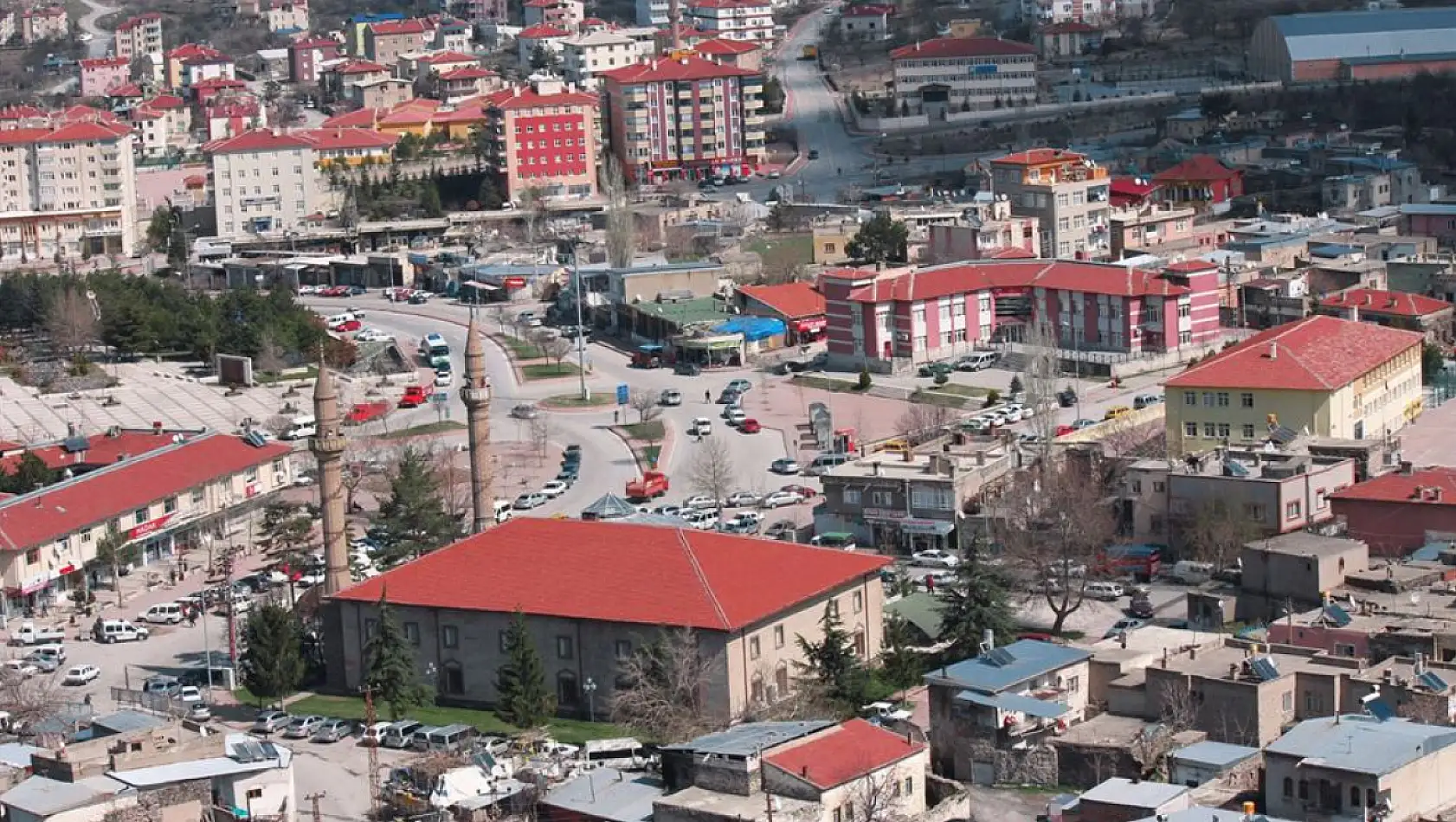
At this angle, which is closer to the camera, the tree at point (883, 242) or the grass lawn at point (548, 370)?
the grass lawn at point (548, 370)

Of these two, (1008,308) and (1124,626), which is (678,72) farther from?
(1124,626)

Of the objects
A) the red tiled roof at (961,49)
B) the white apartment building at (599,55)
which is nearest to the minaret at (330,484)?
the red tiled roof at (961,49)

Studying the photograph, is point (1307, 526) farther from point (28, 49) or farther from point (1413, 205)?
point (28, 49)

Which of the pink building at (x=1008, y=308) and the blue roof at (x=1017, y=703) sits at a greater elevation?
the pink building at (x=1008, y=308)

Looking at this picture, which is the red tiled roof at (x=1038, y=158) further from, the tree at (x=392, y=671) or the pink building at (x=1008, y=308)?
the tree at (x=392, y=671)

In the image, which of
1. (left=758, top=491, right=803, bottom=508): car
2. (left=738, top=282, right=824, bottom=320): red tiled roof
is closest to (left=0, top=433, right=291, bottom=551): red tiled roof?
(left=758, top=491, right=803, bottom=508): car

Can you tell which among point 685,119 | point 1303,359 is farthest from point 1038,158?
point 1303,359

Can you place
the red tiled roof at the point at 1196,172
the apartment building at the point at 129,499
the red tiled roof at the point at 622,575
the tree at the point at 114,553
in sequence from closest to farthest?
1. the red tiled roof at the point at 622,575
2. the apartment building at the point at 129,499
3. the tree at the point at 114,553
4. the red tiled roof at the point at 1196,172
